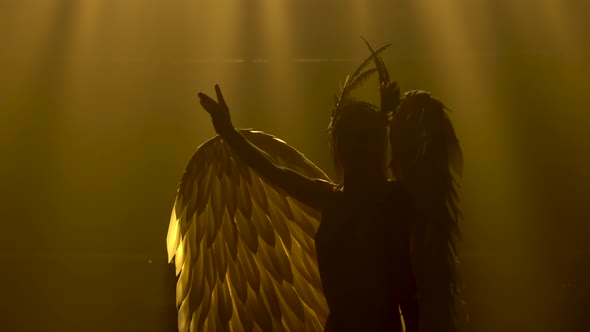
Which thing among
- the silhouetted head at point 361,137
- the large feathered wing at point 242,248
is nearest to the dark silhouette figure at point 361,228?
the silhouetted head at point 361,137

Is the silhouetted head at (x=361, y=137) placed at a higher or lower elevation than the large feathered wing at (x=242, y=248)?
higher

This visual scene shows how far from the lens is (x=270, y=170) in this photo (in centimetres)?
105

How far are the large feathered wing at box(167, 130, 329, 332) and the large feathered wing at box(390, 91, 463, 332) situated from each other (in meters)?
0.25

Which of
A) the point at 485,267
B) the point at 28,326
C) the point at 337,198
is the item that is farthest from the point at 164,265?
the point at 337,198

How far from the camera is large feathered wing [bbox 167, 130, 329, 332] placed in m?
1.16

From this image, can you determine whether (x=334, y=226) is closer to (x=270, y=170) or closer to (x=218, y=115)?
(x=270, y=170)

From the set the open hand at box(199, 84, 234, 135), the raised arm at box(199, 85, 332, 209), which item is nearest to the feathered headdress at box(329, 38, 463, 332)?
the raised arm at box(199, 85, 332, 209)

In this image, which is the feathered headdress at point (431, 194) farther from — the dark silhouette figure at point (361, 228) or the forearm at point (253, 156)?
the forearm at point (253, 156)

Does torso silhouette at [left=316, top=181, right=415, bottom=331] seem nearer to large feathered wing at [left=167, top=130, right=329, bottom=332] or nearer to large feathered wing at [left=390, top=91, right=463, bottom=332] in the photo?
large feathered wing at [left=390, top=91, right=463, bottom=332]

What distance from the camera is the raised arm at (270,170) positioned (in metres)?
1.05

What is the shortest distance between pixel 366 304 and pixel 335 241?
0.11 metres

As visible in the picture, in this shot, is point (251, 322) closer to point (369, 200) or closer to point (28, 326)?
point (369, 200)

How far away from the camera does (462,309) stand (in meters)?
0.93

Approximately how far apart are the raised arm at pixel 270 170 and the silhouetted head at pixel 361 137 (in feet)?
0.21
